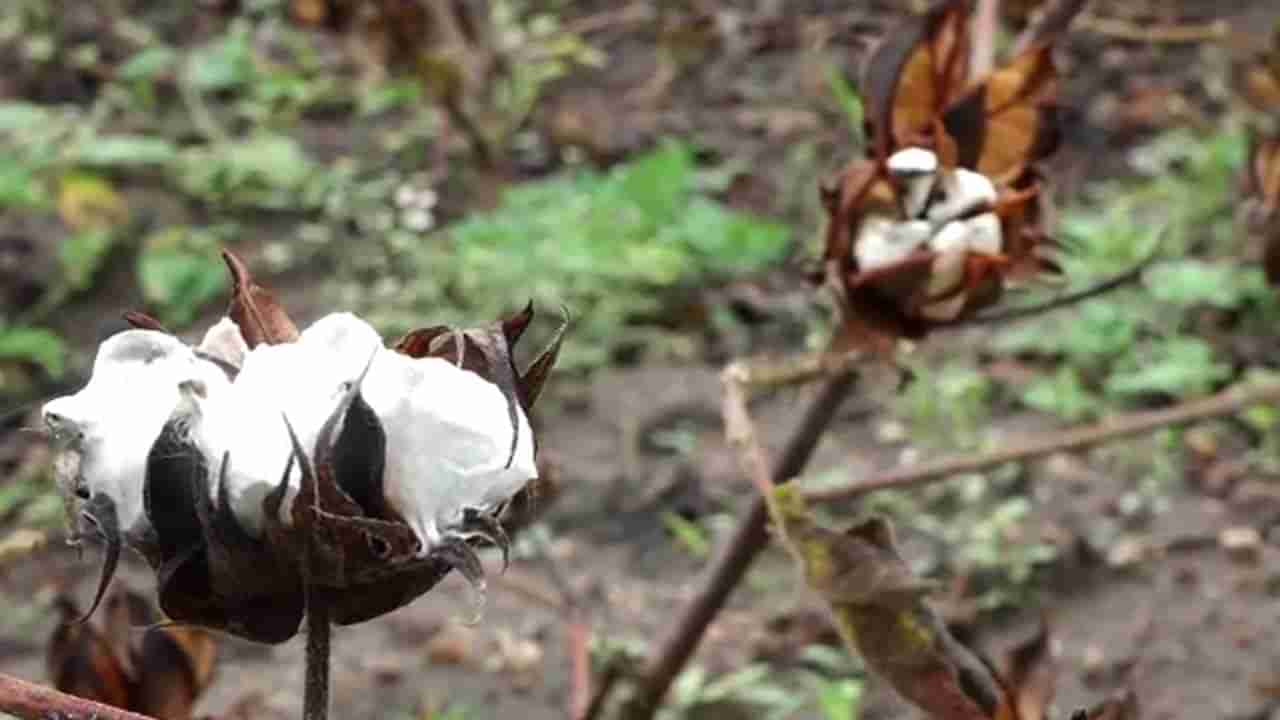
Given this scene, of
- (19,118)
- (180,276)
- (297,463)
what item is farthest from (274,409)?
(19,118)

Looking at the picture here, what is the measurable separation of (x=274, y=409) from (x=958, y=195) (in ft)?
1.58

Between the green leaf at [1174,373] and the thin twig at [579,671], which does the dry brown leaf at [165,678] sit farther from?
the green leaf at [1174,373]

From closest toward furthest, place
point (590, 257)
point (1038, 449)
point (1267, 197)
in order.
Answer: point (1038, 449) < point (1267, 197) < point (590, 257)

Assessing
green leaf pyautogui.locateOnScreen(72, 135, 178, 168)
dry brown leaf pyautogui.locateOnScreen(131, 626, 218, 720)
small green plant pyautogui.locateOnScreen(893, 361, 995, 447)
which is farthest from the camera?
green leaf pyautogui.locateOnScreen(72, 135, 178, 168)

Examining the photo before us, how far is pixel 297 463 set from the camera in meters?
0.45

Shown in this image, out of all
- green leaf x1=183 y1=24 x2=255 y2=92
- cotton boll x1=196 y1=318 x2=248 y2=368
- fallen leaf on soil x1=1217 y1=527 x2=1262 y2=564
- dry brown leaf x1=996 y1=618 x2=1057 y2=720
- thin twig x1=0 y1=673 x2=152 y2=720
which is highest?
cotton boll x1=196 y1=318 x2=248 y2=368

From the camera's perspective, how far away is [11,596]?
1.50 metres

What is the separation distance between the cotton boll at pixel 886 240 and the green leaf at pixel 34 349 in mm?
1005

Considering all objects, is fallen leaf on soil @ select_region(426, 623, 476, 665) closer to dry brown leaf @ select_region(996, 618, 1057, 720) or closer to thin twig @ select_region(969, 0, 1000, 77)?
thin twig @ select_region(969, 0, 1000, 77)

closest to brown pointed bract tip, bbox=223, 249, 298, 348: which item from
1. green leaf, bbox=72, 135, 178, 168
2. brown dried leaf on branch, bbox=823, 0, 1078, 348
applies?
brown dried leaf on branch, bbox=823, 0, 1078, 348

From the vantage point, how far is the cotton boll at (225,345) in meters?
0.48

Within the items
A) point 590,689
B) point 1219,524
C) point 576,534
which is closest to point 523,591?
point 590,689

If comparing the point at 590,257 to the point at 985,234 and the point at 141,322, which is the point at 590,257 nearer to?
the point at 985,234

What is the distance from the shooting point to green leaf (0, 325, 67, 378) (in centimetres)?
174
